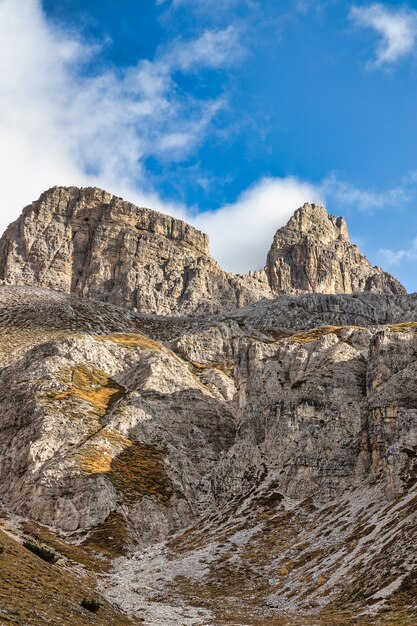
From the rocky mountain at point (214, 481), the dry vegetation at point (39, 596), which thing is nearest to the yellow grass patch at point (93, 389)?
the rocky mountain at point (214, 481)

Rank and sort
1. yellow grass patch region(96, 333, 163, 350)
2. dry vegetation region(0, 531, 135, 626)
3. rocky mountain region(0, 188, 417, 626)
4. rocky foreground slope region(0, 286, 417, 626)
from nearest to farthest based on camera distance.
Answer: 1. dry vegetation region(0, 531, 135, 626)
2. rocky mountain region(0, 188, 417, 626)
3. rocky foreground slope region(0, 286, 417, 626)
4. yellow grass patch region(96, 333, 163, 350)

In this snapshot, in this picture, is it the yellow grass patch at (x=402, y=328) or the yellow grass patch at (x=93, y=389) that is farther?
the yellow grass patch at (x=402, y=328)

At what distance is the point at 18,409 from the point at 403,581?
80322mm

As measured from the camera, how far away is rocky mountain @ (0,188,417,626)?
5547 cm

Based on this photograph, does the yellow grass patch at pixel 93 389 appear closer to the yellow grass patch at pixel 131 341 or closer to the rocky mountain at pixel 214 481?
the rocky mountain at pixel 214 481

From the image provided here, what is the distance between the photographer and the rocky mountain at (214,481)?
55.5 metres

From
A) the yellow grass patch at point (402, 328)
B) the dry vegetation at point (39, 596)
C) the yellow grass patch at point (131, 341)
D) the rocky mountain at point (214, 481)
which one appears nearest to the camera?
the dry vegetation at point (39, 596)

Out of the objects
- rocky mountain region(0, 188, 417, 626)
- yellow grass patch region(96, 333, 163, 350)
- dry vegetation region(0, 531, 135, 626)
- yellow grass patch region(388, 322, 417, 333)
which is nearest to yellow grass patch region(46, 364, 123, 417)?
rocky mountain region(0, 188, 417, 626)

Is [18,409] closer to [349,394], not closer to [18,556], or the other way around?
[349,394]

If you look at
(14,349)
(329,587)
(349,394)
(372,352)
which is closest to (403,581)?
(329,587)

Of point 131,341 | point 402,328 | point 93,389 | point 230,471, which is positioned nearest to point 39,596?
point 230,471

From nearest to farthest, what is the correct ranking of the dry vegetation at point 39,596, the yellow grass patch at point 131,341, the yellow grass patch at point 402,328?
1. the dry vegetation at point 39,596
2. the yellow grass patch at point 402,328
3. the yellow grass patch at point 131,341

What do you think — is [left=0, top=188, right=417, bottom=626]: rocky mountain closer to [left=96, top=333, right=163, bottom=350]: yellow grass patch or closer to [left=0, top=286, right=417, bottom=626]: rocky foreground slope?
[left=0, top=286, right=417, bottom=626]: rocky foreground slope

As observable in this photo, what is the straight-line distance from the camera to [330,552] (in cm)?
6969
